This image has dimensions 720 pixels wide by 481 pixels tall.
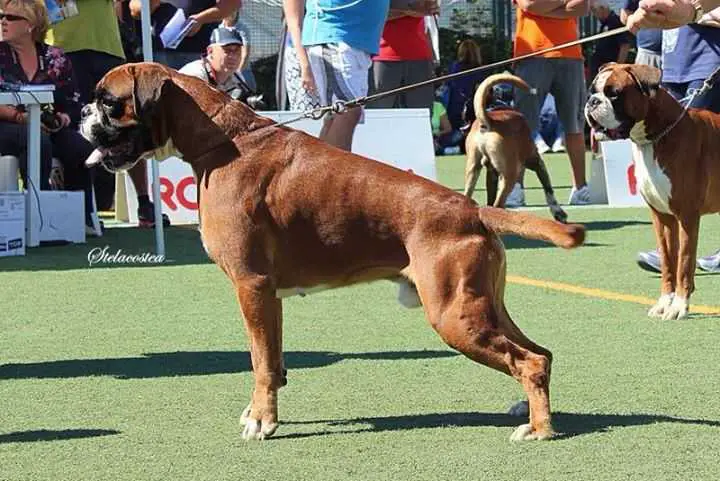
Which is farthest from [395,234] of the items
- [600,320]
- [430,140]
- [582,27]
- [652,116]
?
[582,27]

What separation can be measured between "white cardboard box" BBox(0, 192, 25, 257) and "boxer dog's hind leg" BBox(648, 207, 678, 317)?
4631 mm

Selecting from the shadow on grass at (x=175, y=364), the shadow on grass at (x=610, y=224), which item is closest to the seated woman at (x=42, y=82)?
the shadow on grass at (x=610, y=224)

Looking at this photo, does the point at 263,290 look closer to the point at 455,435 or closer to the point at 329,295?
the point at 455,435

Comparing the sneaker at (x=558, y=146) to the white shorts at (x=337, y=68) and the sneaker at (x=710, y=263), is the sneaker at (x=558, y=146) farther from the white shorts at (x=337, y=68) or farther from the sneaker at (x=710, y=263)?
the sneaker at (x=710, y=263)

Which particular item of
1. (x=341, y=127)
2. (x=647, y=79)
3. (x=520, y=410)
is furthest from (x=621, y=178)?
(x=520, y=410)

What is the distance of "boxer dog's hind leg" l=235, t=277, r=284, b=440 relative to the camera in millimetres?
4895

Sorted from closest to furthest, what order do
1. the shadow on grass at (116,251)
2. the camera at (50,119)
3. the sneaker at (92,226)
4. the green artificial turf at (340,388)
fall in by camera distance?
the green artificial turf at (340,388)
the shadow on grass at (116,251)
the camera at (50,119)
the sneaker at (92,226)

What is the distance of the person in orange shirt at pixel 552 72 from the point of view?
489 inches

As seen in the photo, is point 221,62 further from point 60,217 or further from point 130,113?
point 130,113

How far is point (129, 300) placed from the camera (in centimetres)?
800

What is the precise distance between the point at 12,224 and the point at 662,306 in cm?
487

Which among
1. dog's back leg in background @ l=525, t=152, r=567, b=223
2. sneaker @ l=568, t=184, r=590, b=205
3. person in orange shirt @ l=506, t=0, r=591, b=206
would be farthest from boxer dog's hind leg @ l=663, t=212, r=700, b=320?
sneaker @ l=568, t=184, r=590, b=205

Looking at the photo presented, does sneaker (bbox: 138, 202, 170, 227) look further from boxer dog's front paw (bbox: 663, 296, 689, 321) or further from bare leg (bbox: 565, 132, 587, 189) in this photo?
boxer dog's front paw (bbox: 663, 296, 689, 321)

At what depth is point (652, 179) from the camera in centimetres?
746
